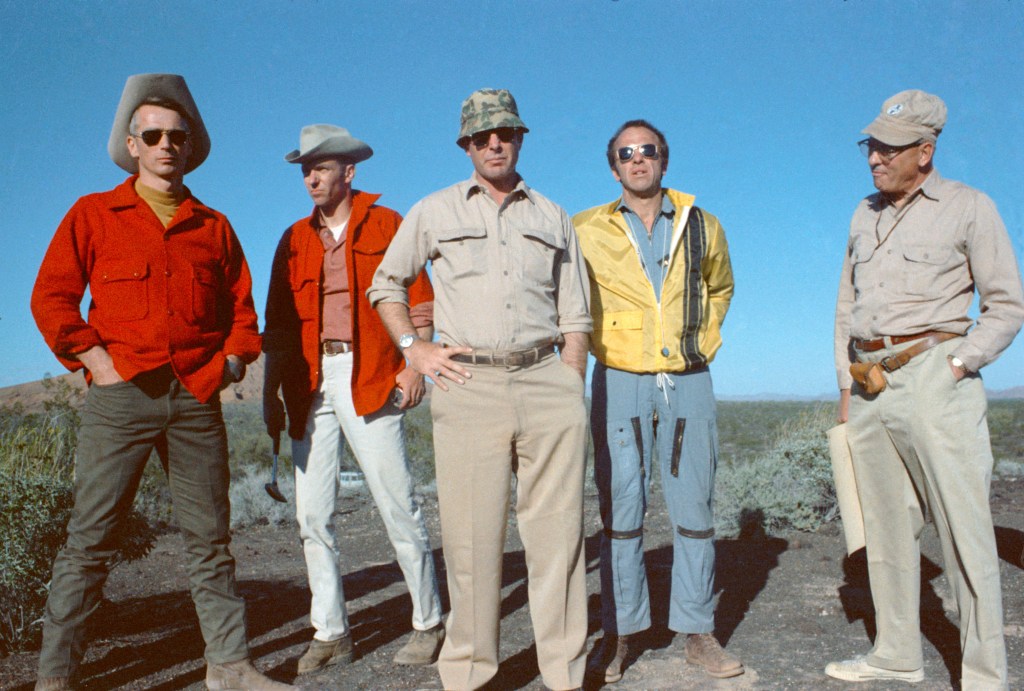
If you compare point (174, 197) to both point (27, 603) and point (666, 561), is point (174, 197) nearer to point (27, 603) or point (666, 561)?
point (27, 603)

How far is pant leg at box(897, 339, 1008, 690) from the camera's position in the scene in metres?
3.57

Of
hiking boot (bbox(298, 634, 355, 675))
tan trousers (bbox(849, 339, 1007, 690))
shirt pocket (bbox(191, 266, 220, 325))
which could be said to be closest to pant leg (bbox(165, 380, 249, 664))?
shirt pocket (bbox(191, 266, 220, 325))

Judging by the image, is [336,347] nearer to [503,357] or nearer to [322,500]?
[322,500]

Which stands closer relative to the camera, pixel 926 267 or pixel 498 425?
pixel 498 425

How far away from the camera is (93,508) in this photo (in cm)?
348

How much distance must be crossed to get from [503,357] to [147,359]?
1.46 metres

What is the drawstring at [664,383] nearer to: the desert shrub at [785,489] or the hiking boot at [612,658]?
the hiking boot at [612,658]

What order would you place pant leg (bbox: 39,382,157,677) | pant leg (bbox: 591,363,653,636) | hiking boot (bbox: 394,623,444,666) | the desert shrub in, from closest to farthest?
pant leg (bbox: 39,382,157,677) < pant leg (bbox: 591,363,653,636) < hiking boot (bbox: 394,623,444,666) < the desert shrub

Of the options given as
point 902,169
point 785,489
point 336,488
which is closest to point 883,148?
point 902,169

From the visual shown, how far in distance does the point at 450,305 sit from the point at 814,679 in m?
2.39

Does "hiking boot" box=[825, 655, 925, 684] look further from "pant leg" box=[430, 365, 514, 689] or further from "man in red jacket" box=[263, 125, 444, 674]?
"man in red jacket" box=[263, 125, 444, 674]

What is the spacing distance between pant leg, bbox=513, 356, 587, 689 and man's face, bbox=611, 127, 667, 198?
1.12 meters

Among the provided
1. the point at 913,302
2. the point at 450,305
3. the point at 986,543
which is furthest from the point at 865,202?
the point at 450,305

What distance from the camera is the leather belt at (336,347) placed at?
423 centimetres
